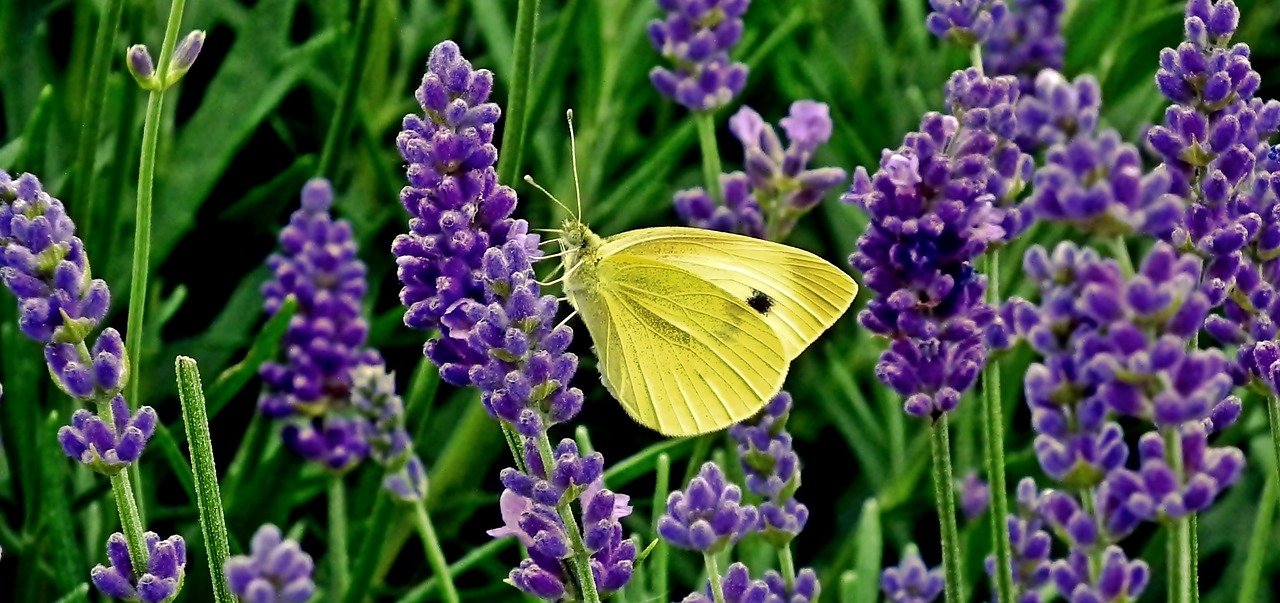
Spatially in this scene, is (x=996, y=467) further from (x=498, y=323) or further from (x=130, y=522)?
(x=130, y=522)

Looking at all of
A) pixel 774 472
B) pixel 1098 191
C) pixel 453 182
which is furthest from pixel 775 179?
pixel 1098 191

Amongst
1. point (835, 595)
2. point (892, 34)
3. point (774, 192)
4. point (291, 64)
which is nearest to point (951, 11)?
point (774, 192)

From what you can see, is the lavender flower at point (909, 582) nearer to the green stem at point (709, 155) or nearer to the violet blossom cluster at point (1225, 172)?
the violet blossom cluster at point (1225, 172)

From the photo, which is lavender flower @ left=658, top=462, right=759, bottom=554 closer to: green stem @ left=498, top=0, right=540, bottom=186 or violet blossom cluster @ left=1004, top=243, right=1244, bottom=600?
violet blossom cluster @ left=1004, top=243, right=1244, bottom=600

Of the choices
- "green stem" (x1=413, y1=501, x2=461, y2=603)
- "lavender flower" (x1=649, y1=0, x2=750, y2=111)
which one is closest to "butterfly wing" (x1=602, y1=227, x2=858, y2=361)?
"lavender flower" (x1=649, y1=0, x2=750, y2=111)

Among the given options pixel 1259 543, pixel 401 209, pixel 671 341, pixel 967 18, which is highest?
pixel 967 18

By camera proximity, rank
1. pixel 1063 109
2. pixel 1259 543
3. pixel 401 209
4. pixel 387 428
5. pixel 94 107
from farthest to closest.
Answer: pixel 401 209, pixel 94 107, pixel 387 428, pixel 1259 543, pixel 1063 109
